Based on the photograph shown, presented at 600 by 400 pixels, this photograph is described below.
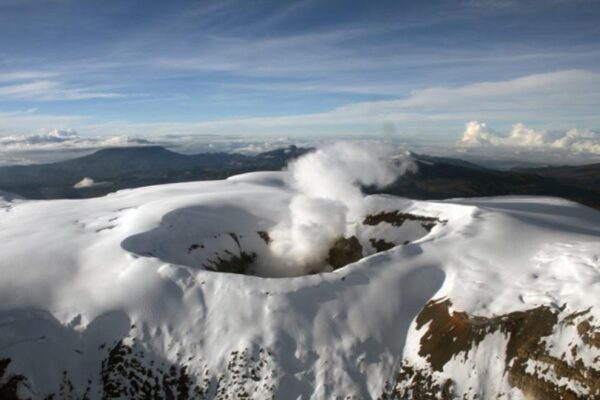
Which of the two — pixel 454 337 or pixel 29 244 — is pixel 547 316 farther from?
pixel 29 244

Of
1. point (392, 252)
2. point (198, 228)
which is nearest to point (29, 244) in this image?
point (198, 228)

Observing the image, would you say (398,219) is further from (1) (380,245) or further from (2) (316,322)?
(2) (316,322)

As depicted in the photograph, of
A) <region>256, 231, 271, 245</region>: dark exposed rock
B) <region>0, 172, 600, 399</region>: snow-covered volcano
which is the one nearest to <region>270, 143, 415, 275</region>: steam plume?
<region>256, 231, 271, 245</region>: dark exposed rock

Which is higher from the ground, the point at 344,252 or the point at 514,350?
the point at 514,350

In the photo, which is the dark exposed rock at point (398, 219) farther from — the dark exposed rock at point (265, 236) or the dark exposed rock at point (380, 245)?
the dark exposed rock at point (265, 236)

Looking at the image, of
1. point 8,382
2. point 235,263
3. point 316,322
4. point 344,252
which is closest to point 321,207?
point 344,252

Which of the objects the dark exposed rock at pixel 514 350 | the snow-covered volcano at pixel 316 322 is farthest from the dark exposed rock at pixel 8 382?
the dark exposed rock at pixel 514 350

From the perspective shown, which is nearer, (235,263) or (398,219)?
(235,263)

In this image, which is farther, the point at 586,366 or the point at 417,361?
the point at 417,361
